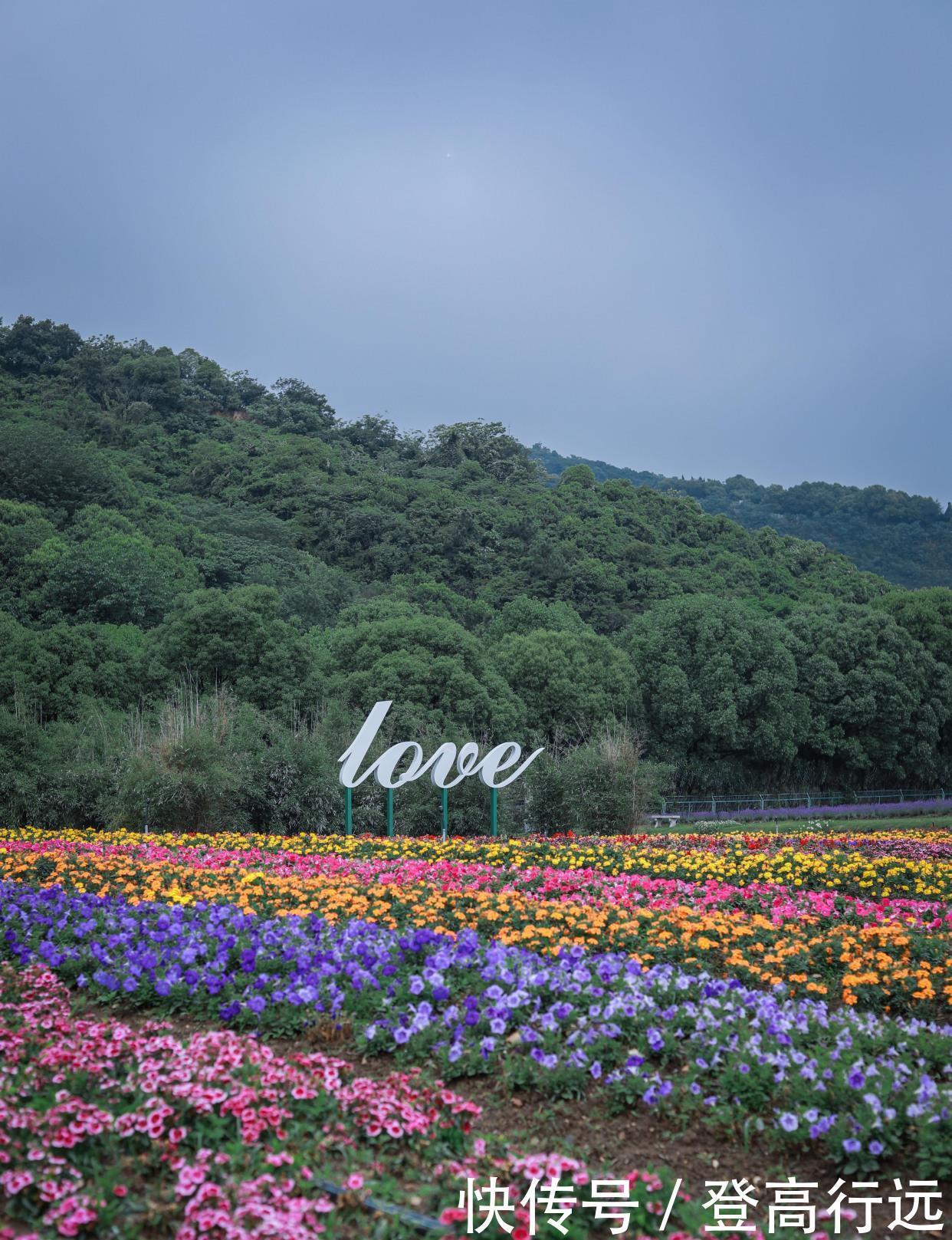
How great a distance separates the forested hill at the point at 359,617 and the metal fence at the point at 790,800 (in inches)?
38.6

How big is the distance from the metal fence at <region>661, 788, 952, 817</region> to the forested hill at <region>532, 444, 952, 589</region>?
70.7 ft

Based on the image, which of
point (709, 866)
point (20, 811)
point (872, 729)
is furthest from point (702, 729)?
point (709, 866)

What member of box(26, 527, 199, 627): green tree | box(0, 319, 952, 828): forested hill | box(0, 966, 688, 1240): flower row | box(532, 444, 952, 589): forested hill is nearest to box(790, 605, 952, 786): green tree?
box(0, 319, 952, 828): forested hill

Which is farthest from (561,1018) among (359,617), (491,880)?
(359,617)

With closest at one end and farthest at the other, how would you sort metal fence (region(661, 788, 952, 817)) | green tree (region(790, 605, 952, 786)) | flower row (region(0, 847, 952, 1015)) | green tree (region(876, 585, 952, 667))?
flower row (region(0, 847, 952, 1015)), metal fence (region(661, 788, 952, 817)), green tree (region(790, 605, 952, 786)), green tree (region(876, 585, 952, 667))

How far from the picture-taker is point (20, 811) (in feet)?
65.2

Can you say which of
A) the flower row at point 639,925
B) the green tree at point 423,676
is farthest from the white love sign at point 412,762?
the green tree at point 423,676

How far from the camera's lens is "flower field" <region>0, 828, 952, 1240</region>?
3738 millimetres

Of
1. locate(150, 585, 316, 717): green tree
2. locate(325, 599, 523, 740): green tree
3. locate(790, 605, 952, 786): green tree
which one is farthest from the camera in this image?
locate(790, 605, 952, 786): green tree

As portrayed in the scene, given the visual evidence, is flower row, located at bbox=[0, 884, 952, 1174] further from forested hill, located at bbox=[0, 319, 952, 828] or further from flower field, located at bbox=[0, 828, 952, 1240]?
forested hill, located at bbox=[0, 319, 952, 828]

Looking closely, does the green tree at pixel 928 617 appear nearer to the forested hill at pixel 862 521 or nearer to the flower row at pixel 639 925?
the forested hill at pixel 862 521

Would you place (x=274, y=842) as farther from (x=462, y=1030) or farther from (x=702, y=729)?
(x=702, y=729)

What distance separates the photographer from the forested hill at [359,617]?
20.0 metres

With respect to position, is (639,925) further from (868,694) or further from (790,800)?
(868,694)
